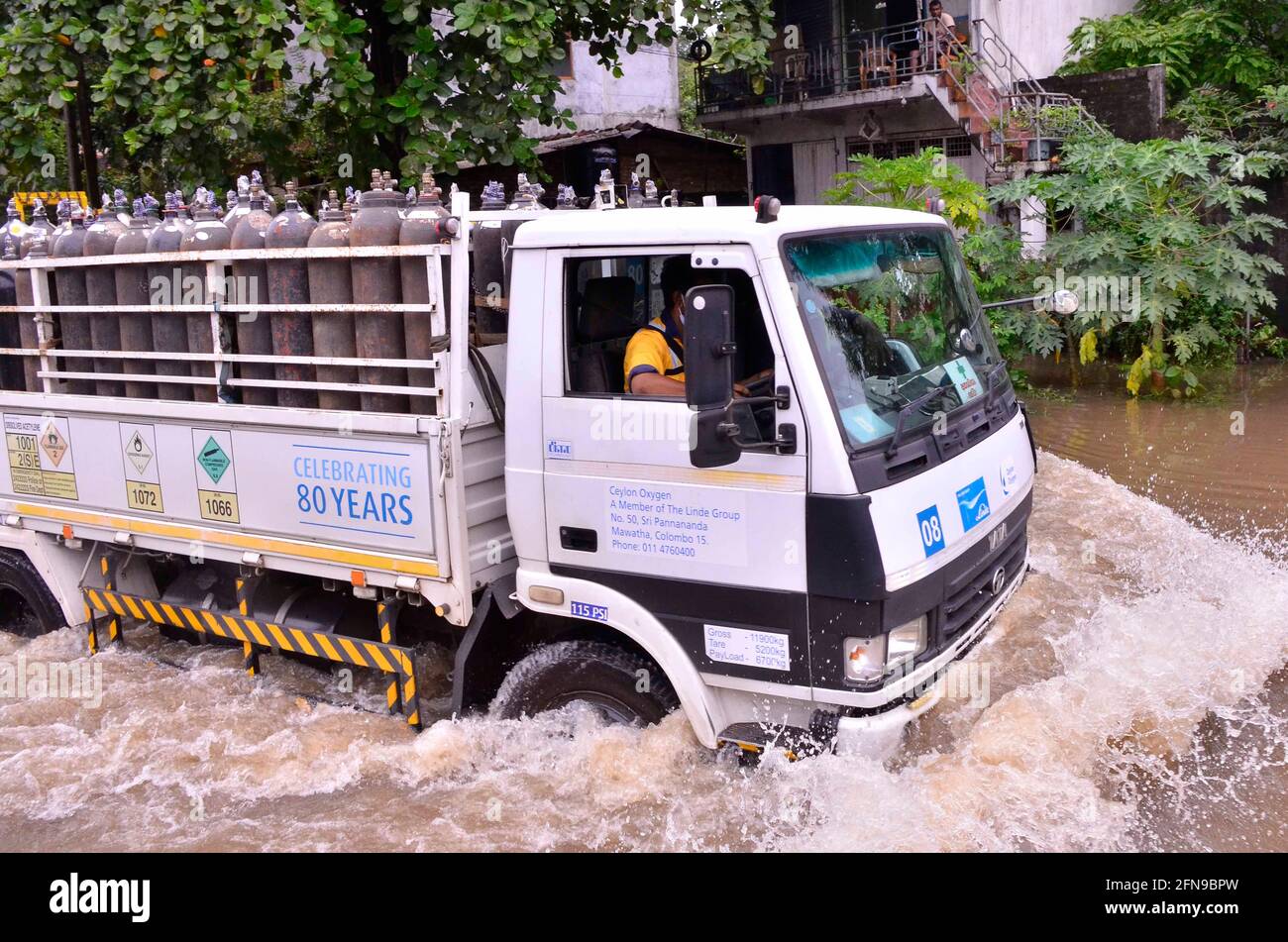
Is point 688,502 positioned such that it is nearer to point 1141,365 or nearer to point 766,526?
point 766,526

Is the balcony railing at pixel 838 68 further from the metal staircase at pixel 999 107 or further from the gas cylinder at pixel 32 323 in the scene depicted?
the gas cylinder at pixel 32 323

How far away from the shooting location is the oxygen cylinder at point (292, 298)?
15.8 ft

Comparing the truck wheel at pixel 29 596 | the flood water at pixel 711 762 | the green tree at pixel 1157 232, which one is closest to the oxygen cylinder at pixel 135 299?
the truck wheel at pixel 29 596

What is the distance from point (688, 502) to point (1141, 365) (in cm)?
859

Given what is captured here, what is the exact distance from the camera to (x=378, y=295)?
4.56m

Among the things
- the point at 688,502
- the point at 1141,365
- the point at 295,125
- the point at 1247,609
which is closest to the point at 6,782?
the point at 688,502

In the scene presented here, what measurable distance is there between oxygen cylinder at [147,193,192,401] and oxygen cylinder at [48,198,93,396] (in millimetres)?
552

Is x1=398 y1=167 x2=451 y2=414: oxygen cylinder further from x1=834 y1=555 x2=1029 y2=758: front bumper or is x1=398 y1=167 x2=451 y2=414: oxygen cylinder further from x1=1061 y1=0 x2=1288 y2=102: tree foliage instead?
x1=1061 y1=0 x2=1288 y2=102: tree foliage

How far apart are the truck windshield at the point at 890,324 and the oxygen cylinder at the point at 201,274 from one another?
2.78 metres

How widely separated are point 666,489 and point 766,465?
1.35ft

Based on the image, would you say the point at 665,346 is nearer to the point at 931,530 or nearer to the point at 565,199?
the point at 931,530

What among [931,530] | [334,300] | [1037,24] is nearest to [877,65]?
[1037,24]

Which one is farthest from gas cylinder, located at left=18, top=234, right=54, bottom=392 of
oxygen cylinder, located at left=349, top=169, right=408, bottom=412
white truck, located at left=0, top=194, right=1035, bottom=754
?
oxygen cylinder, located at left=349, top=169, right=408, bottom=412

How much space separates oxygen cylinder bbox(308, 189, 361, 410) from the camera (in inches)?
185
